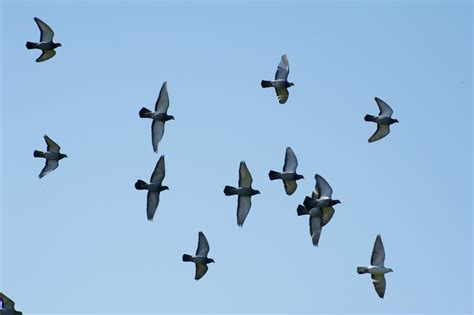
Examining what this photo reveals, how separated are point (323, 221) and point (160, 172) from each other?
6.09 m

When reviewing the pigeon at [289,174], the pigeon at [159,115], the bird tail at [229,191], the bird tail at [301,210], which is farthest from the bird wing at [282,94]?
the pigeon at [159,115]

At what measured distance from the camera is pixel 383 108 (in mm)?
51406

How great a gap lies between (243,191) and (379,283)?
5.99 m

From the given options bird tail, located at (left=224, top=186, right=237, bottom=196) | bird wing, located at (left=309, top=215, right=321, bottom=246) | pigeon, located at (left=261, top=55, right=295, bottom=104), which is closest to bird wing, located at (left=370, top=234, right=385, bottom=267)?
bird wing, located at (left=309, top=215, right=321, bottom=246)

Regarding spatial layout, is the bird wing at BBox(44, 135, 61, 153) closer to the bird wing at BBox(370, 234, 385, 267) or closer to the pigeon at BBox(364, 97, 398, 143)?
the pigeon at BBox(364, 97, 398, 143)

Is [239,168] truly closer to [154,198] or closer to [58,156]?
[154,198]

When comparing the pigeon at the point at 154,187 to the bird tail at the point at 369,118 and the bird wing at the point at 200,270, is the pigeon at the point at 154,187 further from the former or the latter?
the bird tail at the point at 369,118

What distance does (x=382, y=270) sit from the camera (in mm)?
50781

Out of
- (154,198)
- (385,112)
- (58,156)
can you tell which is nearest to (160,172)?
(154,198)

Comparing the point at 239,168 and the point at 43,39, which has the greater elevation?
the point at 43,39

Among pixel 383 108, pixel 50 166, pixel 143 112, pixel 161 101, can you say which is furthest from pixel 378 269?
pixel 50 166

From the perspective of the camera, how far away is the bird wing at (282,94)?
167 ft

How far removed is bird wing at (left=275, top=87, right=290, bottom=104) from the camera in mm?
50875

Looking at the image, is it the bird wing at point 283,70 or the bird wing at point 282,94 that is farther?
the bird wing at point 283,70
